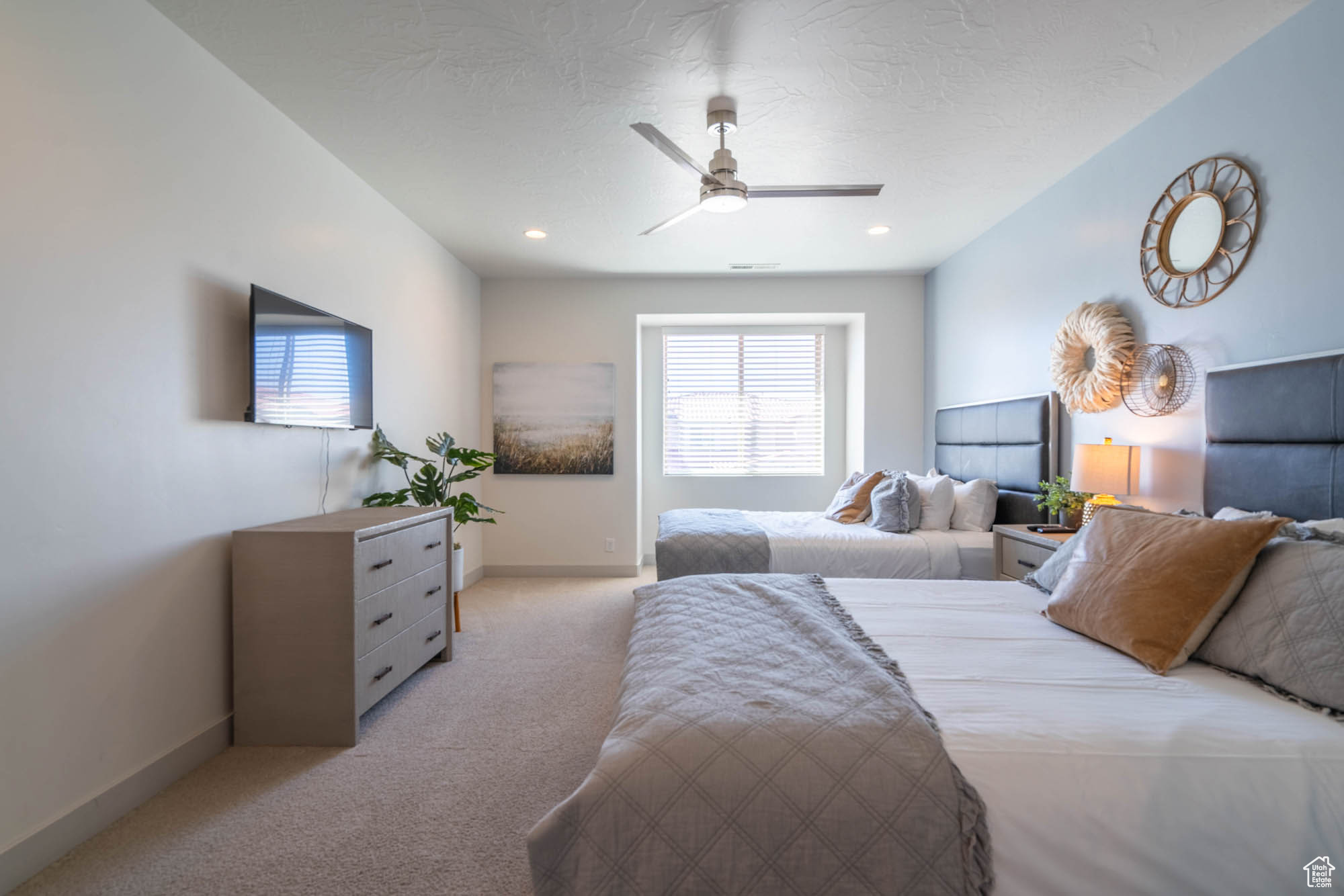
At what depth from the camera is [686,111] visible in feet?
8.64

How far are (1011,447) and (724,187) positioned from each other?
247cm

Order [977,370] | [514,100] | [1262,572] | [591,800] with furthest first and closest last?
[977,370] → [514,100] → [1262,572] → [591,800]

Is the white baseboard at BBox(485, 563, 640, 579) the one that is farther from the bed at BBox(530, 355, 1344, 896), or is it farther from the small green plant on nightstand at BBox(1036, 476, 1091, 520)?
the bed at BBox(530, 355, 1344, 896)

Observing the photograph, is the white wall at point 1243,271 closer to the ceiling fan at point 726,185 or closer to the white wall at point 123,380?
the ceiling fan at point 726,185

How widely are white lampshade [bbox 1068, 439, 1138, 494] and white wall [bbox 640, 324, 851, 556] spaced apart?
A: 3.19 metres

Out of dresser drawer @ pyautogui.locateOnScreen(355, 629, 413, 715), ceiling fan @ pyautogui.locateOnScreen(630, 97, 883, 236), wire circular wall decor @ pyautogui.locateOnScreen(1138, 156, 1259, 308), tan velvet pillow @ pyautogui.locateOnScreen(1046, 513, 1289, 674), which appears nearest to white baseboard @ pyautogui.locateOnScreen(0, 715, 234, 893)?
dresser drawer @ pyautogui.locateOnScreen(355, 629, 413, 715)

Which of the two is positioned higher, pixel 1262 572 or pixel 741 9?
pixel 741 9

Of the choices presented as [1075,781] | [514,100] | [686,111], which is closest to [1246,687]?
[1075,781]

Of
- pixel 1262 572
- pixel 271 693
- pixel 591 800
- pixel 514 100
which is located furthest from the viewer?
pixel 514 100

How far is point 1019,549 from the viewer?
3.05 metres

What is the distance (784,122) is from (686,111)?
45cm

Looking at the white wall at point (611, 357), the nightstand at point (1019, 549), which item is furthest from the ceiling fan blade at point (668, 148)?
the white wall at point (611, 357)

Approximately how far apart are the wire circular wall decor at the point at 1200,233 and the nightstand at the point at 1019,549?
3.74ft

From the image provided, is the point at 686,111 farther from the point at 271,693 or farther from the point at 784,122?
the point at 271,693
